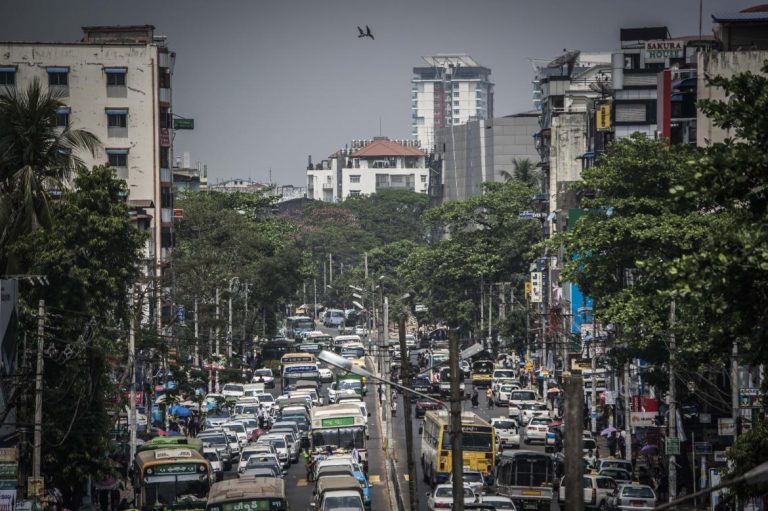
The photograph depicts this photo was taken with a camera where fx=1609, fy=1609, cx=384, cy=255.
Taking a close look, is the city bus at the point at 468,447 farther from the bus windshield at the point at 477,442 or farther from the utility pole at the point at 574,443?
the utility pole at the point at 574,443

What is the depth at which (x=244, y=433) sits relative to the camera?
229ft

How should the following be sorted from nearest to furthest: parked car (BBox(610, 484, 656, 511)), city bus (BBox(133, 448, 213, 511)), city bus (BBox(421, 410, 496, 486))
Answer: city bus (BBox(133, 448, 213, 511)), parked car (BBox(610, 484, 656, 511)), city bus (BBox(421, 410, 496, 486))

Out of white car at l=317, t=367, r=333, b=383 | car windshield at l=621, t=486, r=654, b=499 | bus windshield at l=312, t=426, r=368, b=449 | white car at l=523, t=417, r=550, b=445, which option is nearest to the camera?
car windshield at l=621, t=486, r=654, b=499

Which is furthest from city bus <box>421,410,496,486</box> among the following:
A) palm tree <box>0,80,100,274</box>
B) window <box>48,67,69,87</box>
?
window <box>48,67,69,87</box>

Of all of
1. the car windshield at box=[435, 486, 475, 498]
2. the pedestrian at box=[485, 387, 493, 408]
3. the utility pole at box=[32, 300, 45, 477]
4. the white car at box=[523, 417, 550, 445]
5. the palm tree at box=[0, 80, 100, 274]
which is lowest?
the pedestrian at box=[485, 387, 493, 408]

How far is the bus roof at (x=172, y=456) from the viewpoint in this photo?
45406 mm

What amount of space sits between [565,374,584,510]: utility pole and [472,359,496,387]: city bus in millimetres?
81684

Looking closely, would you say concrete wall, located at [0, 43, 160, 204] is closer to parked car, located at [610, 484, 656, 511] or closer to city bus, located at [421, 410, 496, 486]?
city bus, located at [421, 410, 496, 486]

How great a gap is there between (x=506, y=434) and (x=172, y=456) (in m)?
25.0

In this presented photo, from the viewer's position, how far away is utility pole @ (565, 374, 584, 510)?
59.2ft

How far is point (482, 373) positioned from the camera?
10119 centimetres

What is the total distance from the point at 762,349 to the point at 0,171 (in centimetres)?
3044

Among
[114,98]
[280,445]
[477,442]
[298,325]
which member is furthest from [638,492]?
[298,325]

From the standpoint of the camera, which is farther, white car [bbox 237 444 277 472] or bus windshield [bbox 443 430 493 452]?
white car [bbox 237 444 277 472]
